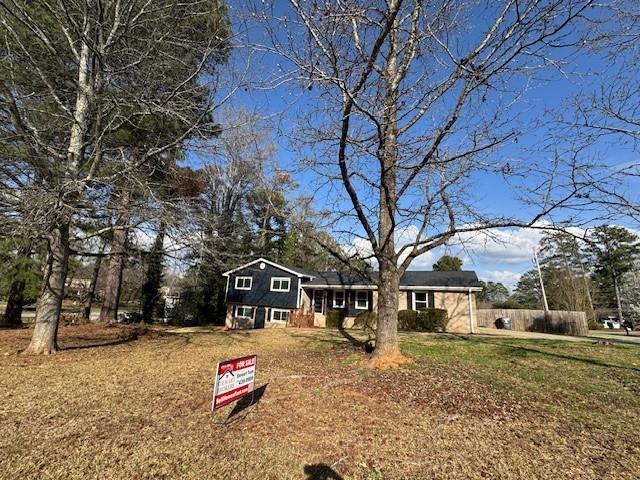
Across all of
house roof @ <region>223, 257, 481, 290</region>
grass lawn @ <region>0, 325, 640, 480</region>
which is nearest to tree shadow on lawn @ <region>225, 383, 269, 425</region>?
grass lawn @ <region>0, 325, 640, 480</region>

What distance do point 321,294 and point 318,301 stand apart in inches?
21.7

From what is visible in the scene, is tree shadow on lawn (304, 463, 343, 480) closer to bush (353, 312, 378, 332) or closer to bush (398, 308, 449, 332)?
bush (398, 308, 449, 332)

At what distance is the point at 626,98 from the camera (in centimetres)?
515

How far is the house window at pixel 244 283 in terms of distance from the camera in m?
24.3

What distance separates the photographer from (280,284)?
2348cm

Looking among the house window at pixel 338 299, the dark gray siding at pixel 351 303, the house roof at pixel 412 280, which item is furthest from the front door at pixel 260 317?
the house window at pixel 338 299

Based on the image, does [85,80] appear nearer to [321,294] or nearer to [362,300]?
[362,300]

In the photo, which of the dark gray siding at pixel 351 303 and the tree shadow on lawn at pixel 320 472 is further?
the dark gray siding at pixel 351 303

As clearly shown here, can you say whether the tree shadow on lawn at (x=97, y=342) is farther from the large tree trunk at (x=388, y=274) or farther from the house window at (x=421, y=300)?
the house window at (x=421, y=300)

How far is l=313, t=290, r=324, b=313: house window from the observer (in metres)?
23.2

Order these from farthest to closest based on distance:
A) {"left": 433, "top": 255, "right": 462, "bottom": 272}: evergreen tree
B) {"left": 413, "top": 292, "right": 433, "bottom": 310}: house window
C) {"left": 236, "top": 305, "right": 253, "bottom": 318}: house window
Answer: {"left": 433, "top": 255, "right": 462, "bottom": 272}: evergreen tree, {"left": 236, "top": 305, "right": 253, "bottom": 318}: house window, {"left": 413, "top": 292, "right": 433, "bottom": 310}: house window

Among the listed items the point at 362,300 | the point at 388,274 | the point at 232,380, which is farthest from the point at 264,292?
the point at 232,380

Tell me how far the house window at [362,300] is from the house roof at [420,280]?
2.81ft

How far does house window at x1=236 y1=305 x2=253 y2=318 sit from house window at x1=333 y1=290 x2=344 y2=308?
610cm
